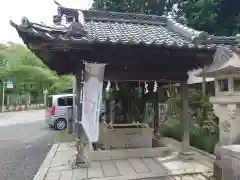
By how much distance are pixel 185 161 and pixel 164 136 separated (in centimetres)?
399

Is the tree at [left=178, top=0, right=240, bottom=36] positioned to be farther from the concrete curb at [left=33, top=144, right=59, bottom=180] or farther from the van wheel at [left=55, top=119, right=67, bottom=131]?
the van wheel at [left=55, top=119, right=67, bottom=131]

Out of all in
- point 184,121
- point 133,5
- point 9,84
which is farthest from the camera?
point 9,84

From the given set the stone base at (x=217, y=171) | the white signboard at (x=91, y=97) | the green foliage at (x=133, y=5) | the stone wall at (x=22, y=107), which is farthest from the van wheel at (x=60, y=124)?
the stone wall at (x=22, y=107)

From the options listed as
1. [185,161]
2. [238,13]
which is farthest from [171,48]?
[238,13]

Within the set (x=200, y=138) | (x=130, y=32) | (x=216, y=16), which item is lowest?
(x=200, y=138)

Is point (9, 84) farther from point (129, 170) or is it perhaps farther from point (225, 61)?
point (225, 61)

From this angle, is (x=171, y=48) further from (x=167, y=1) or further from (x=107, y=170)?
(x=167, y=1)

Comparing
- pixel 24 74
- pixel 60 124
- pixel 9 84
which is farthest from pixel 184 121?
pixel 9 84

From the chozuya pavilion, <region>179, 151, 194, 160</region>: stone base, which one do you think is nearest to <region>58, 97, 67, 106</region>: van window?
the chozuya pavilion

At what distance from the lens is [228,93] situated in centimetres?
500

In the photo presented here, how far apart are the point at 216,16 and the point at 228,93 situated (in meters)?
7.82

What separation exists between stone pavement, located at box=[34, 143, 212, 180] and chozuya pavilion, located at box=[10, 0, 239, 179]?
0.37 m

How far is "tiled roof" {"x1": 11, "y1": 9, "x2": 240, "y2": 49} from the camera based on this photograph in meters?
4.62

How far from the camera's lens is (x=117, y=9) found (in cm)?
1554
